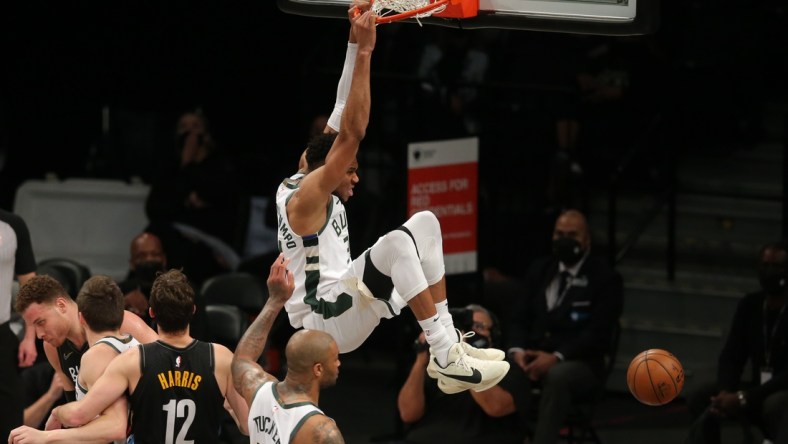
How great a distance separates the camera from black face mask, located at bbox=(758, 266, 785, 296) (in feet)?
33.2

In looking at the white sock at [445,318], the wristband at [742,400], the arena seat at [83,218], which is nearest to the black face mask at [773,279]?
the wristband at [742,400]

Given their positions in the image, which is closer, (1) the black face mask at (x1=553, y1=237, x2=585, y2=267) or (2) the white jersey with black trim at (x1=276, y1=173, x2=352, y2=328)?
(2) the white jersey with black trim at (x1=276, y1=173, x2=352, y2=328)

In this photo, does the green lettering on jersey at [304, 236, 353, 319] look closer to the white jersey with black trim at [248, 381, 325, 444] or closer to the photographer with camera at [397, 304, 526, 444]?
the white jersey with black trim at [248, 381, 325, 444]

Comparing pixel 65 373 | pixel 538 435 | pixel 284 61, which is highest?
pixel 284 61

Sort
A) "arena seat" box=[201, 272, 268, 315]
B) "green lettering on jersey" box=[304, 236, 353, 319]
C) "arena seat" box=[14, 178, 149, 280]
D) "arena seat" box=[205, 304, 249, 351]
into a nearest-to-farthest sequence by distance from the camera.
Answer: "green lettering on jersey" box=[304, 236, 353, 319] < "arena seat" box=[205, 304, 249, 351] < "arena seat" box=[201, 272, 268, 315] < "arena seat" box=[14, 178, 149, 280]

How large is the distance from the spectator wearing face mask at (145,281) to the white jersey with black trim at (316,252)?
6.44 feet

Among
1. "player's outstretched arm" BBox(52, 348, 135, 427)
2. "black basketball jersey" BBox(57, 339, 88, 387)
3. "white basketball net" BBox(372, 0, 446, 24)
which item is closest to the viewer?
"player's outstretched arm" BBox(52, 348, 135, 427)

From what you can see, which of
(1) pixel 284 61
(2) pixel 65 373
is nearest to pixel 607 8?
(2) pixel 65 373

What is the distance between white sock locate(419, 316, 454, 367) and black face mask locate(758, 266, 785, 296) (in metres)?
3.13

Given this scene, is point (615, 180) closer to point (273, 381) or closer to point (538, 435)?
point (538, 435)

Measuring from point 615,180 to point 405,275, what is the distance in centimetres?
516

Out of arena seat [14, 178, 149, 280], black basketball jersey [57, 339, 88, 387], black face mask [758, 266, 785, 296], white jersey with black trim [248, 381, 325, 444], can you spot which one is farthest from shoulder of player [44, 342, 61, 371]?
arena seat [14, 178, 149, 280]

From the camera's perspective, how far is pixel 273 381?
6.84 meters

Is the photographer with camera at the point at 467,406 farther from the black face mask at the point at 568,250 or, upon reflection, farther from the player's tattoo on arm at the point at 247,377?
the player's tattoo on arm at the point at 247,377
